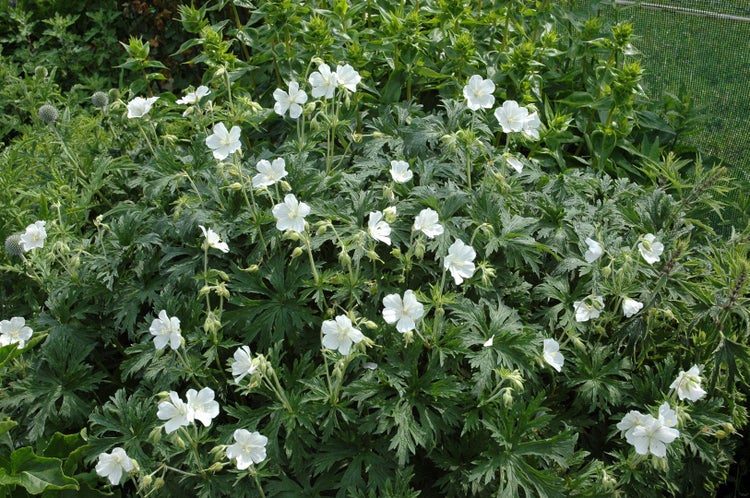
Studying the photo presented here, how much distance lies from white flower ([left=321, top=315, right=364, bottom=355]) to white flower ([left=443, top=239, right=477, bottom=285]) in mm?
353

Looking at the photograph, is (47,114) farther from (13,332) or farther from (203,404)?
(203,404)

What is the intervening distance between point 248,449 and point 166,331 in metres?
0.41

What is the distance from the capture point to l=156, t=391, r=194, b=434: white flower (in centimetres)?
182

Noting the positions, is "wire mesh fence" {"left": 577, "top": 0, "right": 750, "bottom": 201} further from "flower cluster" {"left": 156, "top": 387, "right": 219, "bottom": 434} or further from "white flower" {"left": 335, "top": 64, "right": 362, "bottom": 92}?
"flower cluster" {"left": 156, "top": 387, "right": 219, "bottom": 434}

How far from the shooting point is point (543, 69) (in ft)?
11.1

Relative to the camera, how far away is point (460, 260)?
2064 mm

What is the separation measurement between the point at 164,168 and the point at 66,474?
1.08 m

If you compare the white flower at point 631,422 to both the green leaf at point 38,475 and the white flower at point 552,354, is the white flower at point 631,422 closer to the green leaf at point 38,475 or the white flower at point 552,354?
the white flower at point 552,354

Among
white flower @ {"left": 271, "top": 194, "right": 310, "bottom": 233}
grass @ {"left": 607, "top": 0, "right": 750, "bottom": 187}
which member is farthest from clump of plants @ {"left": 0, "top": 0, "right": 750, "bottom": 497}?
grass @ {"left": 607, "top": 0, "right": 750, "bottom": 187}

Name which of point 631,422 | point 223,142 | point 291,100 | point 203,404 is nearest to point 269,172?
point 223,142

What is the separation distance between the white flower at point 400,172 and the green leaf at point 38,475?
137 cm

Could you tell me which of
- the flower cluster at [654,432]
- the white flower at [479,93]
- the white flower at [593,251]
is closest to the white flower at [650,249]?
the white flower at [593,251]

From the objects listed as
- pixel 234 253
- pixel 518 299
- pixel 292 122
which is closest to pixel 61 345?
pixel 234 253

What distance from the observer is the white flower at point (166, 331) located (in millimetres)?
1964
